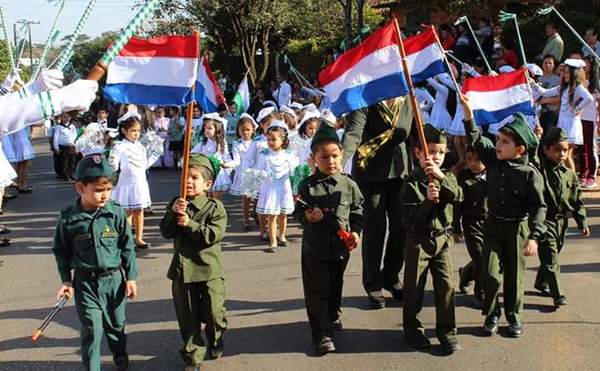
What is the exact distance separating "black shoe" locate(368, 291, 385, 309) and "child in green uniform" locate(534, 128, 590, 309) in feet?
4.55

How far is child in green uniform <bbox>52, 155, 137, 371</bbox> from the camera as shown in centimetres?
411

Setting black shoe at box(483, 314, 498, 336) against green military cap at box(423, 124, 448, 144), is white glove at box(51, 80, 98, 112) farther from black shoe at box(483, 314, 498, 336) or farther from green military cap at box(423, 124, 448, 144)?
black shoe at box(483, 314, 498, 336)

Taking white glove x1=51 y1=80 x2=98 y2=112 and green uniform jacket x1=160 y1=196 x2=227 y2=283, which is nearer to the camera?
white glove x1=51 y1=80 x2=98 y2=112

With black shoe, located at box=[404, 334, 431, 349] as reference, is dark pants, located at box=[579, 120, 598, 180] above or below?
above

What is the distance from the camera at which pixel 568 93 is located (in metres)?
9.56

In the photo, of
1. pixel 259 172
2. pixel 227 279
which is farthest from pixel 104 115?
pixel 227 279

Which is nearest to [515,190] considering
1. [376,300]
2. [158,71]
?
[376,300]

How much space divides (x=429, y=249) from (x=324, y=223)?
75 cm

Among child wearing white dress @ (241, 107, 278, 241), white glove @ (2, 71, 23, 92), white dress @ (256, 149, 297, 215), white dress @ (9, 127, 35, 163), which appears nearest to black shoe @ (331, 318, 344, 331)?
white dress @ (256, 149, 297, 215)

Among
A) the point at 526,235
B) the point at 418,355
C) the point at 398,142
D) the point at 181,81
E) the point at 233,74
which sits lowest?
the point at 418,355

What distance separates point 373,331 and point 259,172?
3.76 meters

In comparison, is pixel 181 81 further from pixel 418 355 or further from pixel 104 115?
pixel 104 115

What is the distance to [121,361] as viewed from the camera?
174 inches

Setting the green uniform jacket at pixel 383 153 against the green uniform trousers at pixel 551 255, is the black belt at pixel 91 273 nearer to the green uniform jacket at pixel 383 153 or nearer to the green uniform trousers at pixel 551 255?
the green uniform jacket at pixel 383 153
